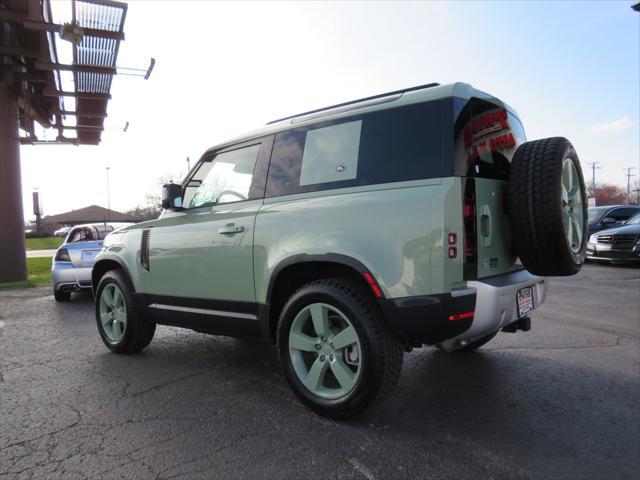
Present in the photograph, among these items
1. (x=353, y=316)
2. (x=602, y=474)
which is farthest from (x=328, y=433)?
(x=602, y=474)

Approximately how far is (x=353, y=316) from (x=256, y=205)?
1.20 m

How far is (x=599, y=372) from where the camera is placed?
374 centimetres

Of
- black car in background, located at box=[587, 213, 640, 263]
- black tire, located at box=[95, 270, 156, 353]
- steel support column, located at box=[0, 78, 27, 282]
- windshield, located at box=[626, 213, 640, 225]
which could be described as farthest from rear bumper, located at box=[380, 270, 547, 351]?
steel support column, located at box=[0, 78, 27, 282]

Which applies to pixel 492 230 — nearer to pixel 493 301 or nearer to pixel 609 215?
pixel 493 301

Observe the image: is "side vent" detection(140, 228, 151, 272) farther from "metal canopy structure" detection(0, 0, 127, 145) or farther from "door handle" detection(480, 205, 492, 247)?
"metal canopy structure" detection(0, 0, 127, 145)

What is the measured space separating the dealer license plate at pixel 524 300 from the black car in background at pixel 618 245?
9946mm

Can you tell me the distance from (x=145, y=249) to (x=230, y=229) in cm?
125

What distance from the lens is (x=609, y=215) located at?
46.6 ft

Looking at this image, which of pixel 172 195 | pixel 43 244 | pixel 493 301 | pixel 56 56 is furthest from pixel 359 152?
pixel 43 244

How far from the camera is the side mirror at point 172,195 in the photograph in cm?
410

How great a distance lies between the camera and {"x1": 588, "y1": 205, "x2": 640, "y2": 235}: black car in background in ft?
45.7

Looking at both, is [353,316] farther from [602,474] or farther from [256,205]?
[602,474]

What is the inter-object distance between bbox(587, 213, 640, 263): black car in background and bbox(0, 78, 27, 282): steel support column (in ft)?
49.0

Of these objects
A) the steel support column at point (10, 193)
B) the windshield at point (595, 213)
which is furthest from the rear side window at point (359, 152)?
the windshield at point (595, 213)
